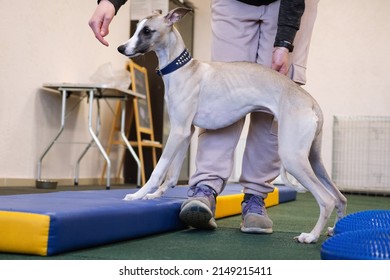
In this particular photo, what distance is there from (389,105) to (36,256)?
593 cm

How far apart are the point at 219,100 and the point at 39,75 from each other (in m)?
3.02

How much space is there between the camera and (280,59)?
2.20 meters

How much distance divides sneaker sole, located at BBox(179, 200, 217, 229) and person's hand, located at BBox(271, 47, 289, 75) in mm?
617

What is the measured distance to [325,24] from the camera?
7.00 m

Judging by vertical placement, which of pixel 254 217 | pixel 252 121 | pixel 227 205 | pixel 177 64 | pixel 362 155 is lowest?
pixel 362 155

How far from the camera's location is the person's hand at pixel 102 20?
2051 mm

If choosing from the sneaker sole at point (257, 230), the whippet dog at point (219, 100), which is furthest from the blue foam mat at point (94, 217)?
the sneaker sole at point (257, 230)

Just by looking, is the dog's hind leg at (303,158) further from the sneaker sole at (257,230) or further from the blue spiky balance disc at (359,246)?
the blue spiky balance disc at (359,246)

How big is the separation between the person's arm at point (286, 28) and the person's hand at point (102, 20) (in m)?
0.64

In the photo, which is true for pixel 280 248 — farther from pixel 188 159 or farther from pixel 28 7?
pixel 188 159

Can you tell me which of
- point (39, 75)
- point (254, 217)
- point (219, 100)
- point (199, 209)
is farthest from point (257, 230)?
point (39, 75)

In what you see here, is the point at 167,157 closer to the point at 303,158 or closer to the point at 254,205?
the point at 254,205
